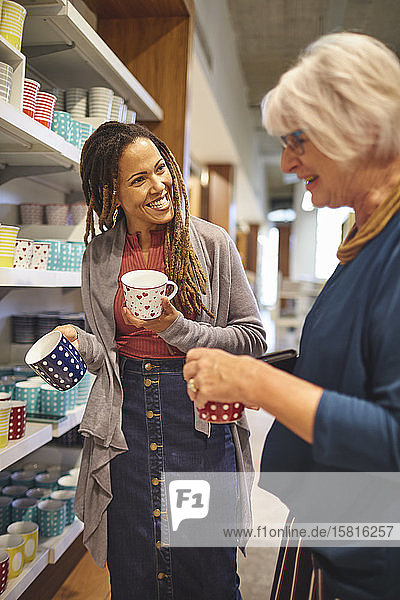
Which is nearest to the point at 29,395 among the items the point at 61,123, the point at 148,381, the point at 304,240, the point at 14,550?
the point at 14,550

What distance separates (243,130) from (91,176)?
6.61 meters

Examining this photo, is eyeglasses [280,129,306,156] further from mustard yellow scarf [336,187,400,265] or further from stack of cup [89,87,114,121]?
stack of cup [89,87,114,121]

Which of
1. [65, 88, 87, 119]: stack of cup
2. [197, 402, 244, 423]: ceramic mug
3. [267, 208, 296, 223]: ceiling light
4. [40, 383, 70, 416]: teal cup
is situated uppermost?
[267, 208, 296, 223]: ceiling light

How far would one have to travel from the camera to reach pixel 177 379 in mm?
1368

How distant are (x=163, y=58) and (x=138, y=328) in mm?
1738

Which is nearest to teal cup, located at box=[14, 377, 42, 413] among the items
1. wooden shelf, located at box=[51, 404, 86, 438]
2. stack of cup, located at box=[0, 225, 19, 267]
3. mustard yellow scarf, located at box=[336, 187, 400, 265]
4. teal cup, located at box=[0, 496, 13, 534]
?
wooden shelf, located at box=[51, 404, 86, 438]

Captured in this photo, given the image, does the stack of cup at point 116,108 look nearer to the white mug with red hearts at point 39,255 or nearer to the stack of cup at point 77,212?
the stack of cup at point 77,212

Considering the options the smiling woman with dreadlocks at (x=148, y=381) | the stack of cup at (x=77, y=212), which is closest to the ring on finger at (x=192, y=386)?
the smiling woman with dreadlocks at (x=148, y=381)

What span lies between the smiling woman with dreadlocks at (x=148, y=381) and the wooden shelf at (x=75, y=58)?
1.71 feet

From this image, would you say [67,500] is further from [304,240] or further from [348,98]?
[304,240]

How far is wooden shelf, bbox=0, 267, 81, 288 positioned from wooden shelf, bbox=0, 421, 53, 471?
1.50 ft

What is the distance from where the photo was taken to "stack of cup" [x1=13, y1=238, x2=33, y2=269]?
1.60m

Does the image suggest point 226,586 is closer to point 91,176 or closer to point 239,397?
point 239,397

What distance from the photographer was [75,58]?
1962mm
